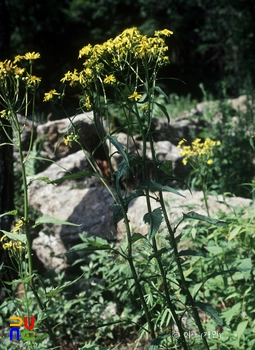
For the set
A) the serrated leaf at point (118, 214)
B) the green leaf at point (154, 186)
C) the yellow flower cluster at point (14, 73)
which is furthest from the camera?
the yellow flower cluster at point (14, 73)

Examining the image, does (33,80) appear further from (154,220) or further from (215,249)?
(215,249)

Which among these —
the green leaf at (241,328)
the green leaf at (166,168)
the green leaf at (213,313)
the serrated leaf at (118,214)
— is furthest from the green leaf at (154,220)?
the green leaf at (241,328)

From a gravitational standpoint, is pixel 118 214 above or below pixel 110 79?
below

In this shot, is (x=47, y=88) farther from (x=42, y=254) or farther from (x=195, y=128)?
(x=42, y=254)

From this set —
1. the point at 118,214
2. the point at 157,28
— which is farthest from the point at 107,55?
the point at 157,28

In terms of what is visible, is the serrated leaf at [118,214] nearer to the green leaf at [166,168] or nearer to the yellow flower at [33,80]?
the green leaf at [166,168]

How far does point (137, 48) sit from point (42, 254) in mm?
2662

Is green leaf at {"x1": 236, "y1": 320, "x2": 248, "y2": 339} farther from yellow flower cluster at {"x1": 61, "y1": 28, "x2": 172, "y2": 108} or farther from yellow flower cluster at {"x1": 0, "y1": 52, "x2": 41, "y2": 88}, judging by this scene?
yellow flower cluster at {"x1": 0, "y1": 52, "x2": 41, "y2": 88}

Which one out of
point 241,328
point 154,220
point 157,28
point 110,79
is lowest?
point 241,328

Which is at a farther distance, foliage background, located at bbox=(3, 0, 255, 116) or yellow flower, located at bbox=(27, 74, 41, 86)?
foliage background, located at bbox=(3, 0, 255, 116)

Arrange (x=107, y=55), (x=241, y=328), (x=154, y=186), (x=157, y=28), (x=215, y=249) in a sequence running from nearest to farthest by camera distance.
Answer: (x=154, y=186)
(x=107, y=55)
(x=241, y=328)
(x=215, y=249)
(x=157, y=28)

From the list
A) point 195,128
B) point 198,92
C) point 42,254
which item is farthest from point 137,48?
point 198,92

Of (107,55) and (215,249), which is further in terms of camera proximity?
(215,249)

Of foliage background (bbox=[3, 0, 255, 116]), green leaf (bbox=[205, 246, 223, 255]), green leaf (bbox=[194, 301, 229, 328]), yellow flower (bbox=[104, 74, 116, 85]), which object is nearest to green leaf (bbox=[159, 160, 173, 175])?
yellow flower (bbox=[104, 74, 116, 85])
